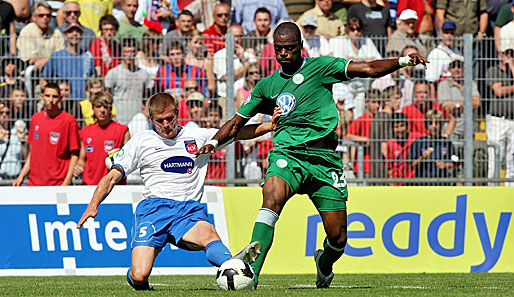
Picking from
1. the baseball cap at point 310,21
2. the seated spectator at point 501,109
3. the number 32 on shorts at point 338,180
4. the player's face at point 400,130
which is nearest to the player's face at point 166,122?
the number 32 on shorts at point 338,180

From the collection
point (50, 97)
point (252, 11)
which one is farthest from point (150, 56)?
point (252, 11)

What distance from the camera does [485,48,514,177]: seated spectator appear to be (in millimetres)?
12367

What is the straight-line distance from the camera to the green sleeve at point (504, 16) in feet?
50.6

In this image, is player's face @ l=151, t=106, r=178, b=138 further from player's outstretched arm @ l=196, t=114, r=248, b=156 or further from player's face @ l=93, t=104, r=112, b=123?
player's face @ l=93, t=104, r=112, b=123

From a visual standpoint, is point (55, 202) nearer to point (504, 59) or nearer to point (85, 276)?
point (85, 276)

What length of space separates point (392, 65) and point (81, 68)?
630cm

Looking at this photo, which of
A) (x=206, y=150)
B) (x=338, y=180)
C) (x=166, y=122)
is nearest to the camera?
(x=206, y=150)

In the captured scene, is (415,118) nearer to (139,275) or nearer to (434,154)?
(434,154)

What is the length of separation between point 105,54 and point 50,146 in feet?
4.90

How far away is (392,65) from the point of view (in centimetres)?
703

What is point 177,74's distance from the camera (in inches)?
480

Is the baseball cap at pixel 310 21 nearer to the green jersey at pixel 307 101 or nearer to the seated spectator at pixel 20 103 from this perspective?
the seated spectator at pixel 20 103

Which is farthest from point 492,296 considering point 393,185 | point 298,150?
point 393,185

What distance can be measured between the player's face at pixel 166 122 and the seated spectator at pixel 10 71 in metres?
4.63
